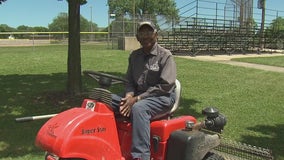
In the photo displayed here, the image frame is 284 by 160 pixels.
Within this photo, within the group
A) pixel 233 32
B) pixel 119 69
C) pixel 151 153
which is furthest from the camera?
pixel 233 32

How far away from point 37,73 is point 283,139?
8.71 meters

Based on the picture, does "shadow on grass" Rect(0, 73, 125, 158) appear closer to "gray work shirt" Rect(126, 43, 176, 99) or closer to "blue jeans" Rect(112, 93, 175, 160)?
"gray work shirt" Rect(126, 43, 176, 99)

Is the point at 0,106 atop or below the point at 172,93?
below

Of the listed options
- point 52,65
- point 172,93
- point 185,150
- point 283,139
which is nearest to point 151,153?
point 185,150

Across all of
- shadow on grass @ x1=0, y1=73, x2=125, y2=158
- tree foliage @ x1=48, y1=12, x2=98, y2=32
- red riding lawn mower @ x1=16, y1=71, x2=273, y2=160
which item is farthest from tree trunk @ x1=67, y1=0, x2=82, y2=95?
tree foliage @ x1=48, y1=12, x2=98, y2=32

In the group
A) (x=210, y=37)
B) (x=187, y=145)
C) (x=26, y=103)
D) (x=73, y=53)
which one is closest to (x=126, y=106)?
(x=187, y=145)

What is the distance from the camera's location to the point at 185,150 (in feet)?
11.8

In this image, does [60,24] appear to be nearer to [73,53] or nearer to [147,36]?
[73,53]

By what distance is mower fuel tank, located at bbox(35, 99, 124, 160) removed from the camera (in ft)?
10.5

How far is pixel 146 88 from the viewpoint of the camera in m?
4.01

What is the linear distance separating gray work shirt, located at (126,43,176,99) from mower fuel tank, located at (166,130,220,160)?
47 centimetres

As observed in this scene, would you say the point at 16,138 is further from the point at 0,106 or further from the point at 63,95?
the point at 63,95

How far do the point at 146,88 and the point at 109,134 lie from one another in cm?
68

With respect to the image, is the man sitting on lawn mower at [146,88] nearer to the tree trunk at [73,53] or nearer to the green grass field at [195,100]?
the green grass field at [195,100]
